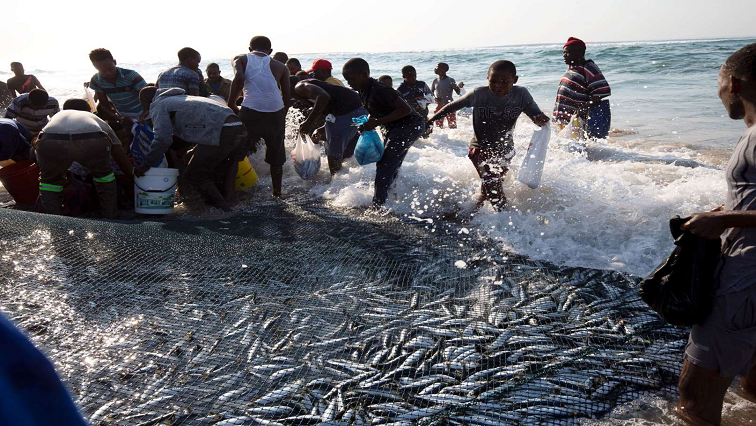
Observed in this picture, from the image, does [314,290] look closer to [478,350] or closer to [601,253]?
[478,350]

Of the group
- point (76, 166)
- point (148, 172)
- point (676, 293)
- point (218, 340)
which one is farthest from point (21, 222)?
point (676, 293)

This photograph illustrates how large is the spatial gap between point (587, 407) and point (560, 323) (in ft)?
2.42

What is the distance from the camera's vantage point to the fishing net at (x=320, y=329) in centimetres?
272

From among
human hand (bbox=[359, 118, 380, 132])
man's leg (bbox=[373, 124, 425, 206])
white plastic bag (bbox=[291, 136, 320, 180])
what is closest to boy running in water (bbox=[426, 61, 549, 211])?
man's leg (bbox=[373, 124, 425, 206])

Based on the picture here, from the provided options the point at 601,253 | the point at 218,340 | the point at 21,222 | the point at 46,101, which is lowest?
the point at 601,253

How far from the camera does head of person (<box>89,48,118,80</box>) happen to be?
7.02 meters

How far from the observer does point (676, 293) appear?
243cm

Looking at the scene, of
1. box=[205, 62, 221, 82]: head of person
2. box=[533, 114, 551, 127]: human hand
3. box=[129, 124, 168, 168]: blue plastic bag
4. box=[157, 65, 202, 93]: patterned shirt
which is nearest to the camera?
box=[533, 114, 551, 127]: human hand

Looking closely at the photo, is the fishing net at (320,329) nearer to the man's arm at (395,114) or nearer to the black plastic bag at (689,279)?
the black plastic bag at (689,279)

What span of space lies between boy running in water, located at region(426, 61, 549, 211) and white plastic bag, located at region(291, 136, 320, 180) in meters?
2.24

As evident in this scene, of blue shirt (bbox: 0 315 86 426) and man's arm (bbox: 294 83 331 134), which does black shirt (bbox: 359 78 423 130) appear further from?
blue shirt (bbox: 0 315 86 426)

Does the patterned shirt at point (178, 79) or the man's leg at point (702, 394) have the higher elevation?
the patterned shirt at point (178, 79)

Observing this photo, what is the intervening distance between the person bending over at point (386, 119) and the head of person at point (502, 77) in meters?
1.08

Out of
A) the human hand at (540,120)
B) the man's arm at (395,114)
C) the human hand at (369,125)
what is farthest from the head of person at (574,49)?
the human hand at (369,125)
